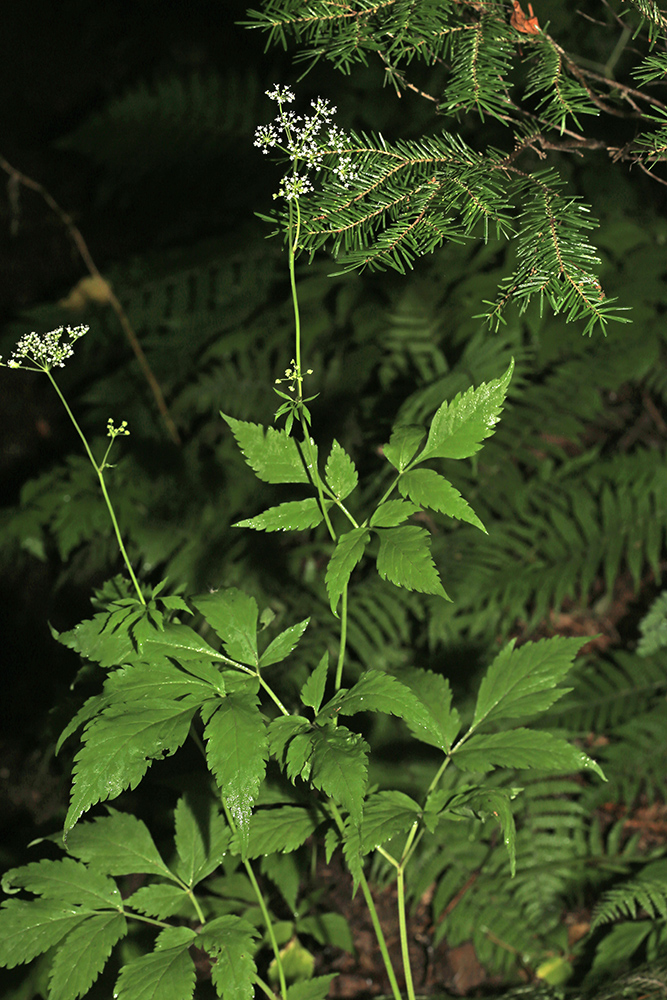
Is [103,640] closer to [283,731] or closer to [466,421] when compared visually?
[283,731]

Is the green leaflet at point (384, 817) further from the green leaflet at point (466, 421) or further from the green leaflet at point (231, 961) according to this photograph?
the green leaflet at point (466, 421)

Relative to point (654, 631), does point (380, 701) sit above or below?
above

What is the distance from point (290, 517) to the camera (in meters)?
1.18

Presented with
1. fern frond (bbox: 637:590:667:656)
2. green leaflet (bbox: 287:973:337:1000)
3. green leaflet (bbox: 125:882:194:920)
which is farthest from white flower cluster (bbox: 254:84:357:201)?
fern frond (bbox: 637:590:667:656)

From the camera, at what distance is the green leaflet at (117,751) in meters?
1.02

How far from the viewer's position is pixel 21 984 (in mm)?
1760

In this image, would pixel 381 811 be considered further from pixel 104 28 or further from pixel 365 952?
pixel 104 28

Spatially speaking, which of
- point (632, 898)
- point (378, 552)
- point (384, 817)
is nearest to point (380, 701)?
point (384, 817)

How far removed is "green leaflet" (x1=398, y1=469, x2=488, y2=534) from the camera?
1106mm

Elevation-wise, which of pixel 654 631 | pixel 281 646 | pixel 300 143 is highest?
pixel 300 143

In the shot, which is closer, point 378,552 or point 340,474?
point 340,474

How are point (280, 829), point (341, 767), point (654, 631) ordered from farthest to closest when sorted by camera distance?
point (654, 631) < point (280, 829) < point (341, 767)

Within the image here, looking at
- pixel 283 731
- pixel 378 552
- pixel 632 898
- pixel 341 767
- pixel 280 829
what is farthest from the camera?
pixel 632 898

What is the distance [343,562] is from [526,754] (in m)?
0.46
